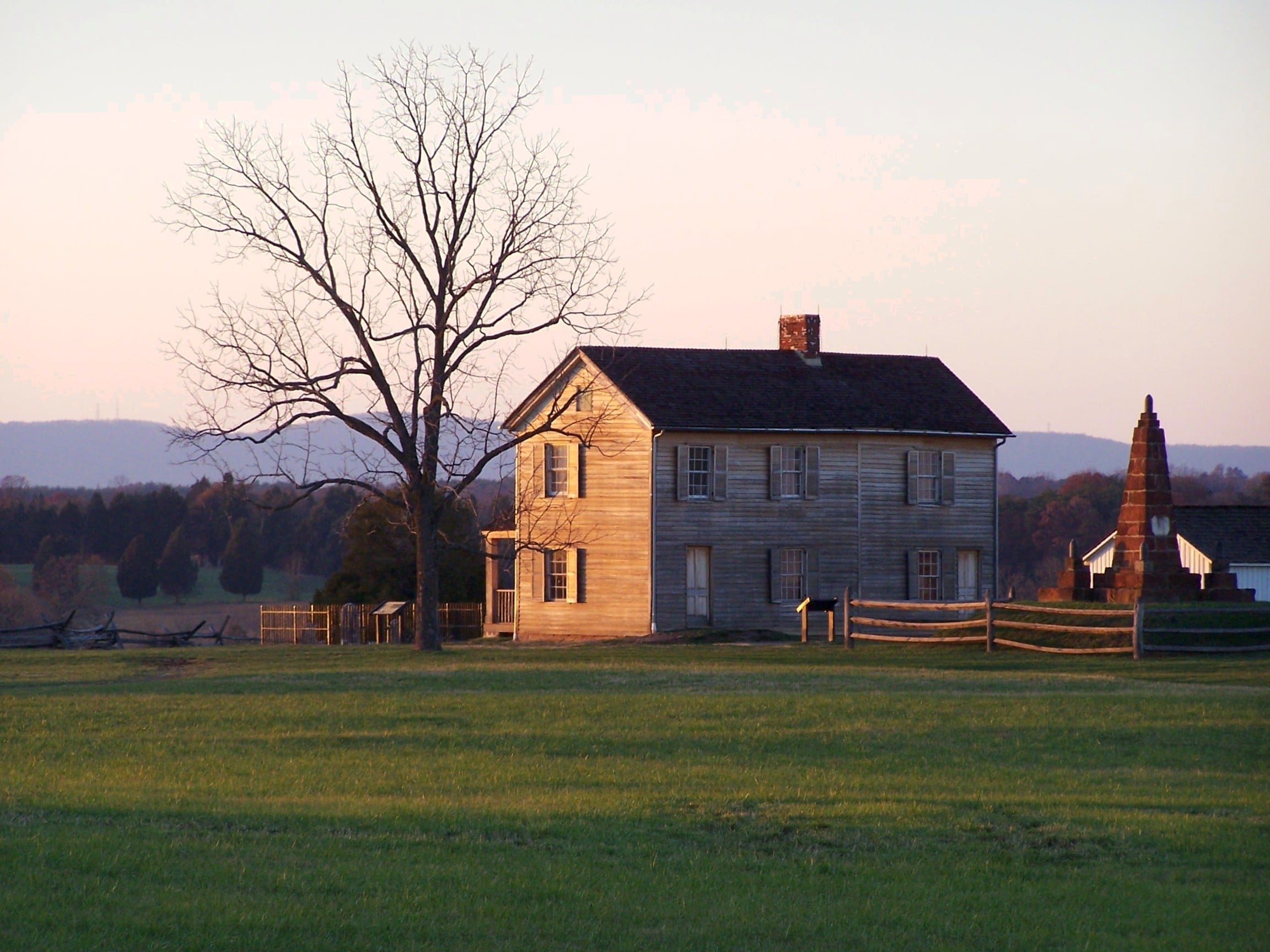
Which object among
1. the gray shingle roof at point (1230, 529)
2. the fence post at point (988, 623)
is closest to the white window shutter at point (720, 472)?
the fence post at point (988, 623)

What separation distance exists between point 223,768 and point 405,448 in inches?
800

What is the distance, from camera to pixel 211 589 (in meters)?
120

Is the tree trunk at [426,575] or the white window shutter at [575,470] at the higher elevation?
the white window shutter at [575,470]

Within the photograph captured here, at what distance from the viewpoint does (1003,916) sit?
8773 millimetres

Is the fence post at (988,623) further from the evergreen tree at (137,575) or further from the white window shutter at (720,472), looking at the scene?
the evergreen tree at (137,575)

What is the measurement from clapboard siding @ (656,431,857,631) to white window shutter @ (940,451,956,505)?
292cm

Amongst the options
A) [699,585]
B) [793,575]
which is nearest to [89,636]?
[699,585]

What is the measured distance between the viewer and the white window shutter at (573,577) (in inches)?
1674

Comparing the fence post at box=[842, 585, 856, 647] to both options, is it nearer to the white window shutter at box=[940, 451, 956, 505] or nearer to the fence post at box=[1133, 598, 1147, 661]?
the fence post at box=[1133, 598, 1147, 661]

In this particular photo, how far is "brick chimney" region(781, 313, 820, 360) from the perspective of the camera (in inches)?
1793

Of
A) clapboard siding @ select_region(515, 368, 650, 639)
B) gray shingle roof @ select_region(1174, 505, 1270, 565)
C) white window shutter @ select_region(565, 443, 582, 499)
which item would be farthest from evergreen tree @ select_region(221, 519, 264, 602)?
white window shutter @ select_region(565, 443, 582, 499)

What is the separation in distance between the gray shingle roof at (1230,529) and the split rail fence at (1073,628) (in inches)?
1029

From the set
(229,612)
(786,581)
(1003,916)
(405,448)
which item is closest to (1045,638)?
(786,581)

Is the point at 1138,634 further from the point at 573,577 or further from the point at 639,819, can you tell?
the point at 639,819
